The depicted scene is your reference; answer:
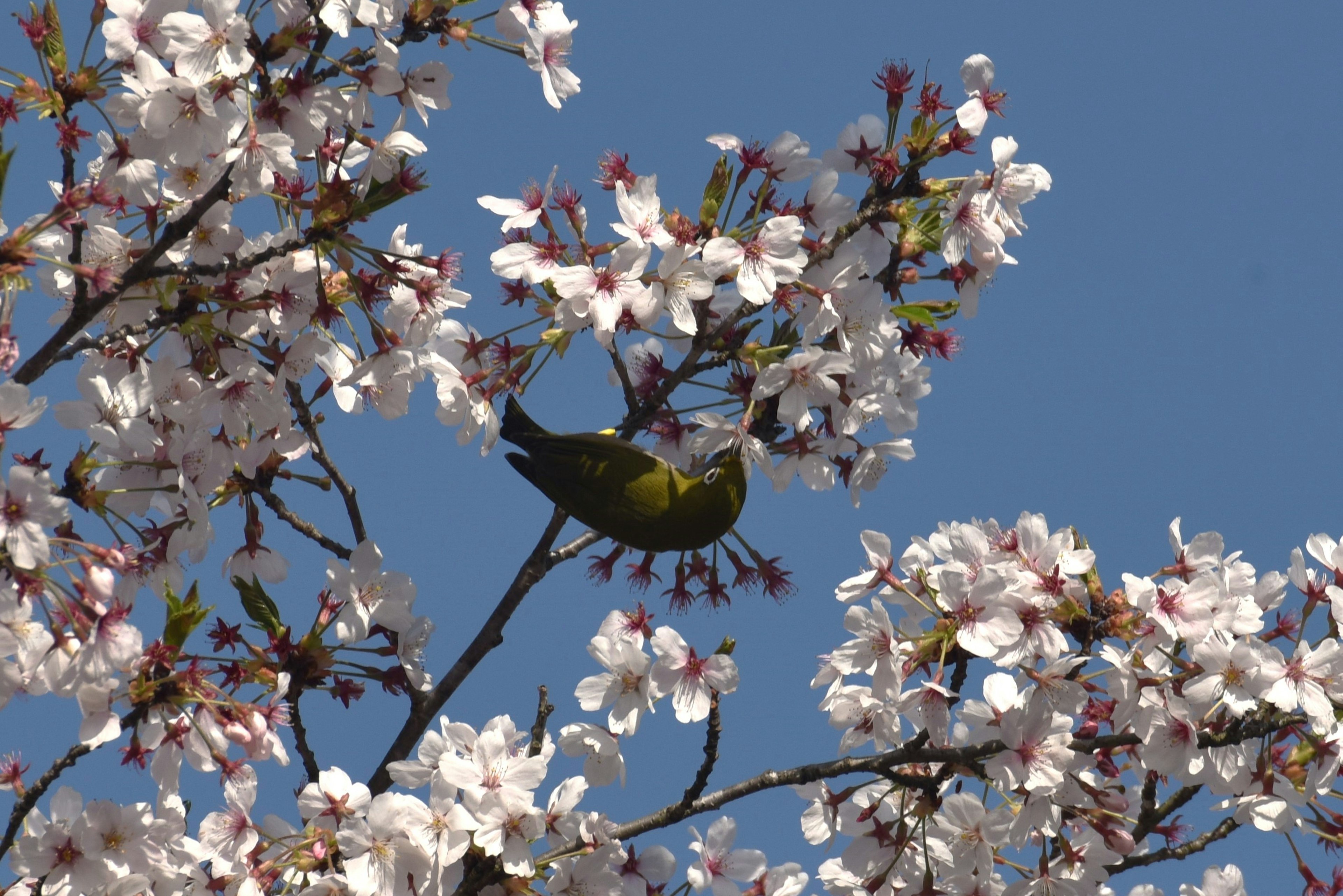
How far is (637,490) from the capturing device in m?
5.48

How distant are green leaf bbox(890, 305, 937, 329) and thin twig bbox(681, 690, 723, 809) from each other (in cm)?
176

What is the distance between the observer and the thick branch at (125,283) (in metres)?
4.27

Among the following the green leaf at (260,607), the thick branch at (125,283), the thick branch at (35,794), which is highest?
the thick branch at (125,283)

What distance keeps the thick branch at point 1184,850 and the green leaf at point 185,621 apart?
3.80 metres

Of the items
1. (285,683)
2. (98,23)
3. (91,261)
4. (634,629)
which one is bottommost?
(285,683)

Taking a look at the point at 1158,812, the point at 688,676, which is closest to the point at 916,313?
the point at 688,676

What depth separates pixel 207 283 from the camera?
4953 millimetres

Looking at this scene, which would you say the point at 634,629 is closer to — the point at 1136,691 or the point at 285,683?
the point at 285,683

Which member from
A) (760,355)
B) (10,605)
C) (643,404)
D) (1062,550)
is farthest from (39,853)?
(1062,550)

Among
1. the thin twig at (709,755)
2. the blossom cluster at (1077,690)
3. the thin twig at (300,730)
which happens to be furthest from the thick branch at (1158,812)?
the thin twig at (300,730)

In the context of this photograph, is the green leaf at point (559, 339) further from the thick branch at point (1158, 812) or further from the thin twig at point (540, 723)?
the thick branch at point (1158, 812)

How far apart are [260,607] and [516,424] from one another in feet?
4.52

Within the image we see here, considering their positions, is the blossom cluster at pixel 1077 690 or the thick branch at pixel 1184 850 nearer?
the blossom cluster at pixel 1077 690

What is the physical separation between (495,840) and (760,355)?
2.09m
